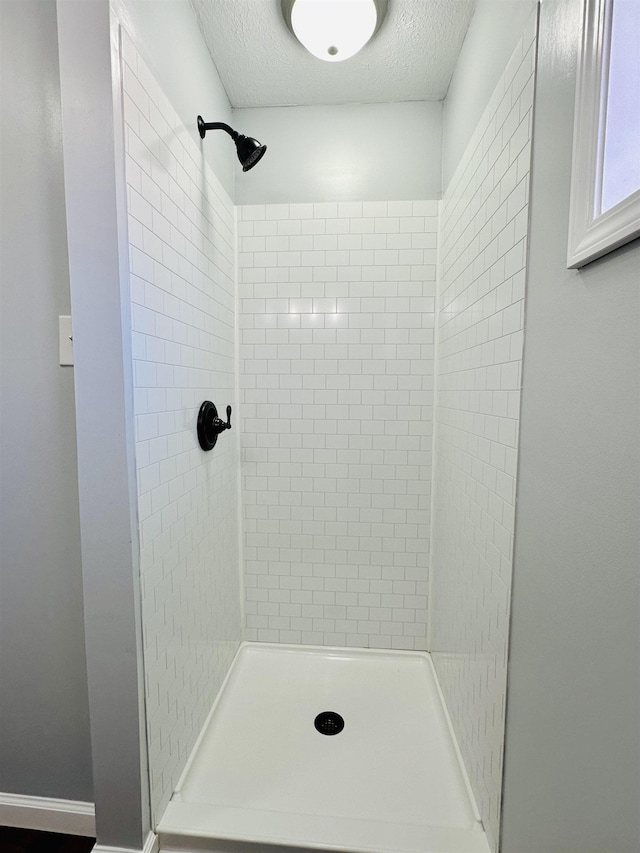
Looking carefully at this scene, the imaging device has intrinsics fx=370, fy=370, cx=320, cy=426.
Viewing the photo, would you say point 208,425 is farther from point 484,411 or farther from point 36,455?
point 484,411

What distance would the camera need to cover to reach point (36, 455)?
1077 mm

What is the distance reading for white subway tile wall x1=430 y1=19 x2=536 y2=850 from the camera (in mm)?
917

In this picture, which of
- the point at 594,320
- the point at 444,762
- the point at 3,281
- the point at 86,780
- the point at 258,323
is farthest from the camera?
the point at 258,323

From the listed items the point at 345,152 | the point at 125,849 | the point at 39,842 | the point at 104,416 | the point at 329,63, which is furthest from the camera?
the point at 345,152

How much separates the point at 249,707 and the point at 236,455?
106cm

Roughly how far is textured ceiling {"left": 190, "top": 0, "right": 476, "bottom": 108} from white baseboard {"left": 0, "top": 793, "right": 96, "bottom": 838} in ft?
8.75

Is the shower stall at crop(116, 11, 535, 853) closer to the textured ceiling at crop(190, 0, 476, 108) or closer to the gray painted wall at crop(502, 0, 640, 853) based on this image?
the gray painted wall at crop(502, 0, 640, 853)

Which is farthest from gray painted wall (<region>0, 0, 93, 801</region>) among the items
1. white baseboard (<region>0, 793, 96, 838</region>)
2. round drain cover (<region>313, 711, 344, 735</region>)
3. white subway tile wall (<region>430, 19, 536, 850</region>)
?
white subway tile wall (<region>430, 19, 536, 850</region>)

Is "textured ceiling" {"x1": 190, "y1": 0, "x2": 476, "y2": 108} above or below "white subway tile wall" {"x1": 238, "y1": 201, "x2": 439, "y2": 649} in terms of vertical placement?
above

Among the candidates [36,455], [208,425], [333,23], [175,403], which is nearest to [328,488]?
[208,425]

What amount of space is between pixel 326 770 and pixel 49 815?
2.88 feet

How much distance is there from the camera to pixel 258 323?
1.79m

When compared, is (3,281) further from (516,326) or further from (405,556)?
(405,556)

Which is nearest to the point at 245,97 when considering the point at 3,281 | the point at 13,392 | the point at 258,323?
the point at 258,323
